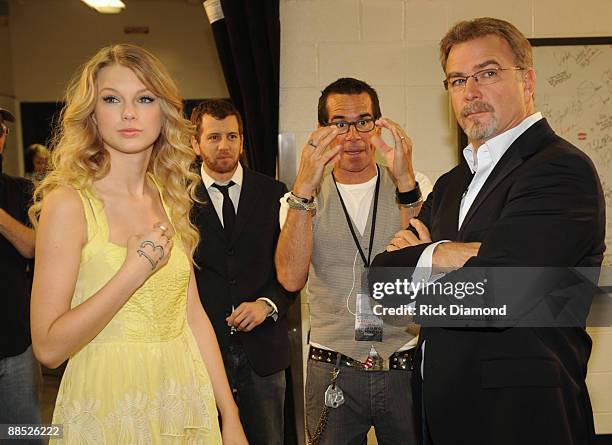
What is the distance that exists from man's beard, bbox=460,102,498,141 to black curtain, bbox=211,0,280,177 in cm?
146

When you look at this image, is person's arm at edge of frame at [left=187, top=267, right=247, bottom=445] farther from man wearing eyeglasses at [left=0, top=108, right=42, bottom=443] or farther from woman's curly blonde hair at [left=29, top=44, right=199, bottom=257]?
man wearing eyeglasses at [left=0, top=108, right=42, bottom=443]

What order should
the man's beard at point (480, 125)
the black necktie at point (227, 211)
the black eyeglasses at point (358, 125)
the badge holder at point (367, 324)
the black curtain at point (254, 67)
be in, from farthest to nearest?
the black curtain at point (254, 67) → the black necktie at point (227, 211) → the black eyeglasses at point (358, 125) → the badge holder at point (367, 324) → the man's beard at point (480, 125)

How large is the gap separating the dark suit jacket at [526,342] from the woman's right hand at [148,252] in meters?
0.71

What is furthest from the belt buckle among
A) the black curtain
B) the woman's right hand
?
the black curtain

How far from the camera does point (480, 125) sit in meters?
1.78

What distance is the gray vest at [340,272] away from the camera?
2.22m

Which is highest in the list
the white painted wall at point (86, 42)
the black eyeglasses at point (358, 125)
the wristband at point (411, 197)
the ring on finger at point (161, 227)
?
the white painted wall at point (86, 42)

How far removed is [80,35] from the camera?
21.3ft

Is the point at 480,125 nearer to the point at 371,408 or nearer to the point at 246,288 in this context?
the point at 371,408

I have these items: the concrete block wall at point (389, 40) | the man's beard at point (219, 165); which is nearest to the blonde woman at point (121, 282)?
the man's beard at point (219, 165)

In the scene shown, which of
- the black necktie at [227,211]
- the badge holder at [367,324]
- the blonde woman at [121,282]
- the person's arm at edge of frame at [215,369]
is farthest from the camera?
the black necktie at [227,211]

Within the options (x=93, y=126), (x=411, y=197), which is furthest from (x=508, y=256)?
(x=93, y=126)

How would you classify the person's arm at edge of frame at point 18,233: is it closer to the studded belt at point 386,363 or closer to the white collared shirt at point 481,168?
the studded belt at point 386,363

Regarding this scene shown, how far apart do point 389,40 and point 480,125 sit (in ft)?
4.92
